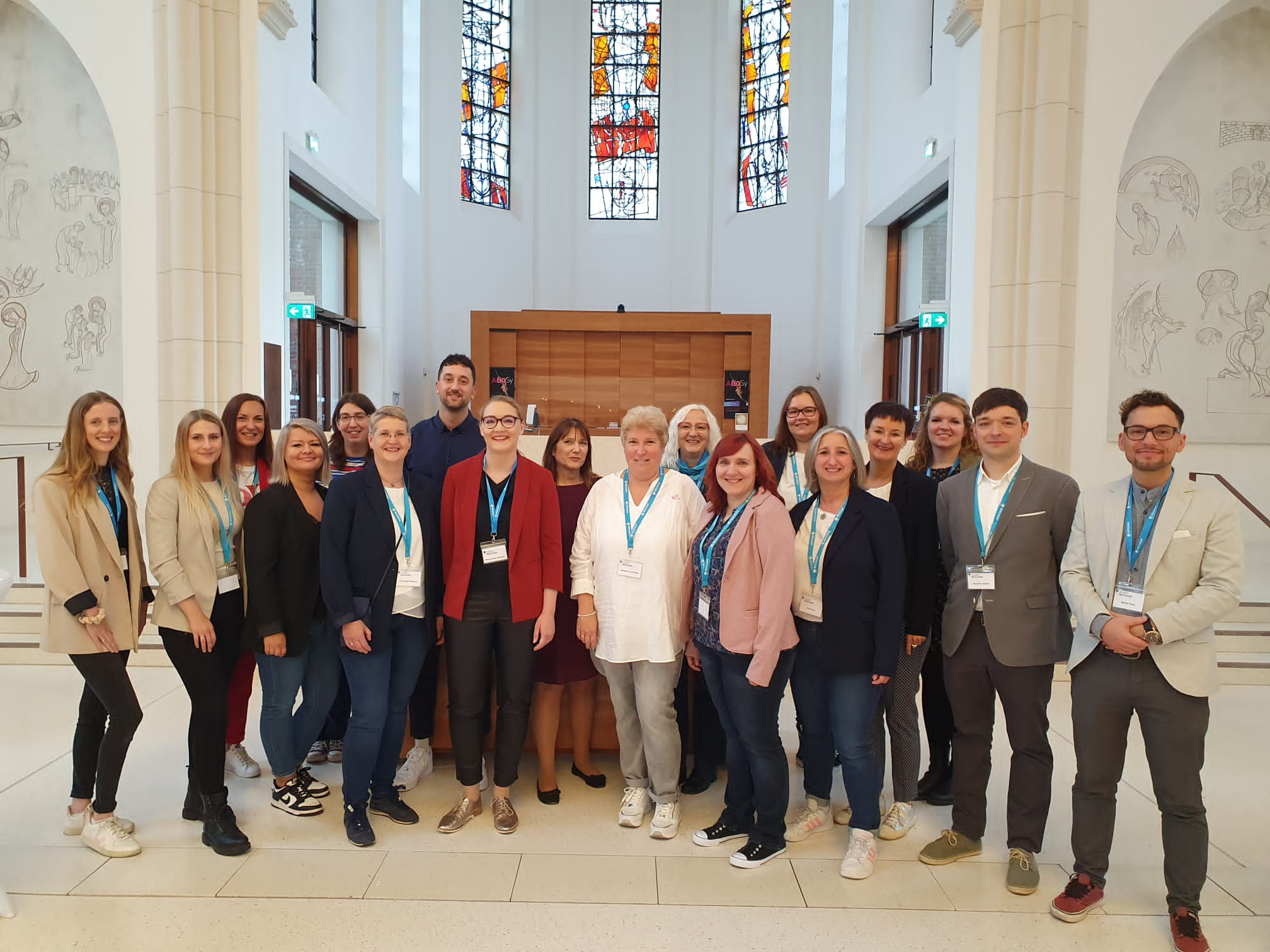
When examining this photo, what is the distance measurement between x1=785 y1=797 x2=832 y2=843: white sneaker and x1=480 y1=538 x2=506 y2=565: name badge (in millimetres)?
1523

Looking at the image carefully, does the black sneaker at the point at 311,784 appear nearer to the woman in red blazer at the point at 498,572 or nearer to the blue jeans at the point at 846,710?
the woman in red blazer at the point at 498,572

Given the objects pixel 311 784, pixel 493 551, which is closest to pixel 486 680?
pixel 493 551

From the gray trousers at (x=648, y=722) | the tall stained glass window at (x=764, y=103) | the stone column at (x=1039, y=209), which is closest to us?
the gray trousers at (x=648, y=722)

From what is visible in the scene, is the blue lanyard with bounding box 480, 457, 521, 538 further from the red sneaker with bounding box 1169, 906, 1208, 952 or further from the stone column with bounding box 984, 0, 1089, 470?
the stone column with bounding box 984, 0, 1089, 470

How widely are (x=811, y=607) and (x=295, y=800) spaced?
7.24 feet

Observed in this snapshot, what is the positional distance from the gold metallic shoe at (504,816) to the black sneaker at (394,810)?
33 cm

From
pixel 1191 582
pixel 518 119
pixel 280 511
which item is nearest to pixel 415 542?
pixel 280 511

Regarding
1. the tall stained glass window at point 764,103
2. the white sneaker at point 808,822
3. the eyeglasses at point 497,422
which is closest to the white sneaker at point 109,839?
the eyeglasses at point 497,422

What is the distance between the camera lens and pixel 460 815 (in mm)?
3398

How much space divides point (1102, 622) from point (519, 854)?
216 centimetres

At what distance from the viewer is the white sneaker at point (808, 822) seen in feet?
10.9

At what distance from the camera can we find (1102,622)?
8.66 ft

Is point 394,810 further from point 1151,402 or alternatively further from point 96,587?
point 1151,402

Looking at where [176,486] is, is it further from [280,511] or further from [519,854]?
[519,854]
